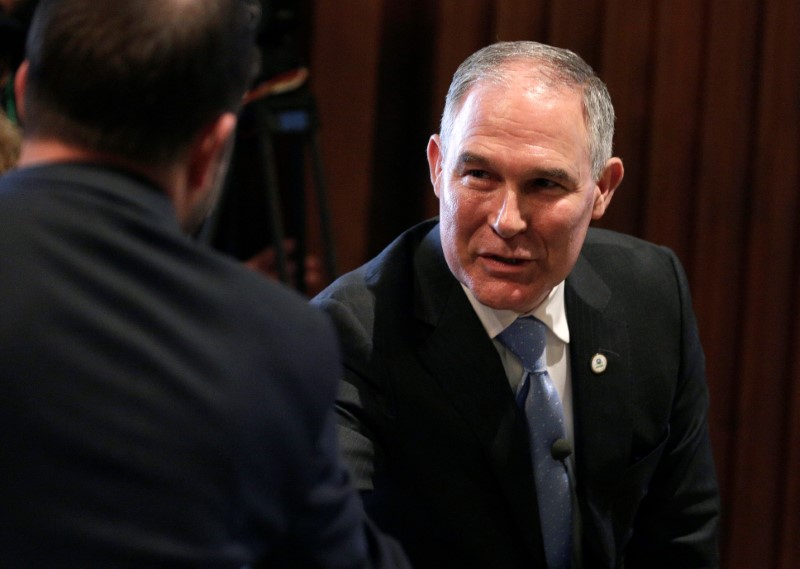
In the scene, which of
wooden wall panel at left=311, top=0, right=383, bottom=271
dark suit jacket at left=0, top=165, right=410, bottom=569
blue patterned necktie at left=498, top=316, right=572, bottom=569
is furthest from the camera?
wooden wall panel at left=311, top=0, right=383, bottom=271

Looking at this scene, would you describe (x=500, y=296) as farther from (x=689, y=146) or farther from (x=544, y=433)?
(x=689, y=146)

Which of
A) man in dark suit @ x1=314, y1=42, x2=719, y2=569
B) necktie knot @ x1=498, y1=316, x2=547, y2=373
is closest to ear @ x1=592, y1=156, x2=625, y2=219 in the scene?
man in dark suit @ x1=314, y1=42, x2=719, y2=569

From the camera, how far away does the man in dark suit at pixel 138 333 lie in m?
0.81

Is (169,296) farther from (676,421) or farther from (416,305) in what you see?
(676,421)

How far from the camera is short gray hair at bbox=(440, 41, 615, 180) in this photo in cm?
165

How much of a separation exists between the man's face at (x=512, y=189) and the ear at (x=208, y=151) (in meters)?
0.71

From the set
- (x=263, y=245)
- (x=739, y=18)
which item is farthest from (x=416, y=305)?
(x=739, y=18)

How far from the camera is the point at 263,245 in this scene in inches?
119

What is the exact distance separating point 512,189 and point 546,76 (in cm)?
18

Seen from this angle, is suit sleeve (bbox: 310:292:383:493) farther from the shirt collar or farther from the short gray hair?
the short gray hair

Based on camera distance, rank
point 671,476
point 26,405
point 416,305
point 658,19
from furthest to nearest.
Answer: point 658,19 → point 671,476 → point 416,305 → point 26,405

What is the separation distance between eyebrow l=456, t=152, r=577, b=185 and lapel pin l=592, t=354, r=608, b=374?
0.30 m

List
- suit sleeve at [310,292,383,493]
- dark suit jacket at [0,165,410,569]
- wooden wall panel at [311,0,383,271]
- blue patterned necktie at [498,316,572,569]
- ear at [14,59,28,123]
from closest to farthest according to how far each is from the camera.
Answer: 1. dark suit jacket at [0,165,410,569]
2. ear at [14,59,28,123]
3. suit sleeve at [310,292,383,493]
4. blue patterned necktie at [498,316,572,569]
5. wooden wall panel at [311,0,383,271]

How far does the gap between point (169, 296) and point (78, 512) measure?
176 millimetres
